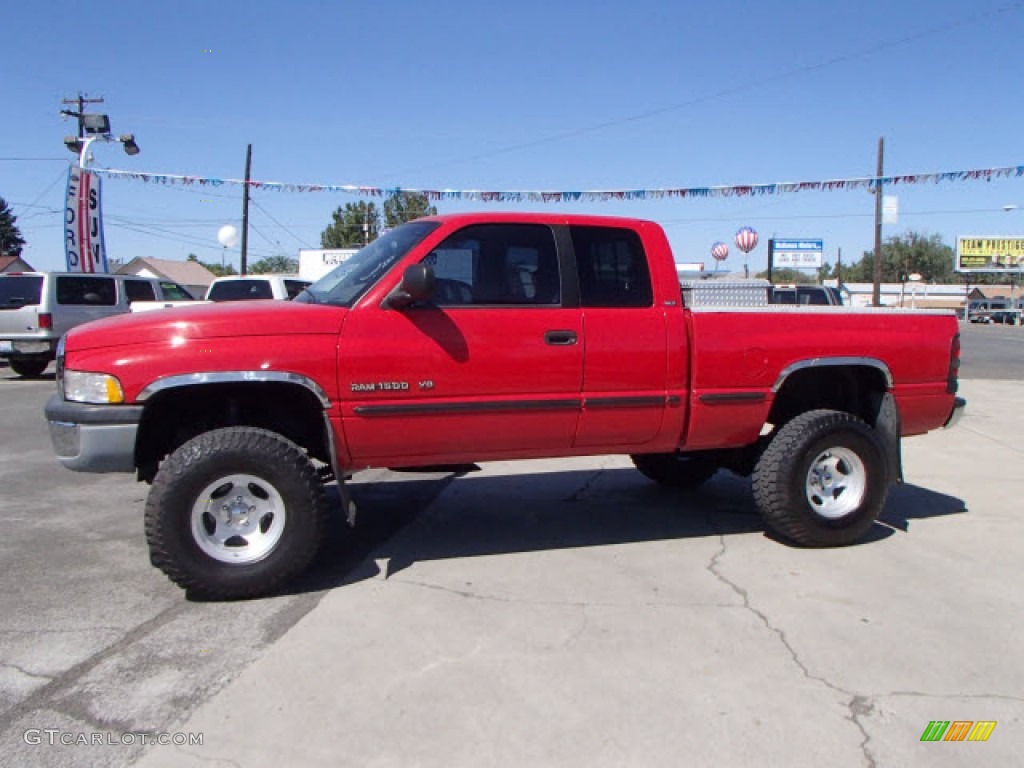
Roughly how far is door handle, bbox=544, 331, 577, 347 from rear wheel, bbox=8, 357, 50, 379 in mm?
13553

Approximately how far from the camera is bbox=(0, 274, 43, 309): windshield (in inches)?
565

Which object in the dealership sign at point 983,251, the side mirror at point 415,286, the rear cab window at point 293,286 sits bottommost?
the side mirror at point 415,286

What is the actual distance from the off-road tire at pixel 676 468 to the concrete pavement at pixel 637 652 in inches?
20.4

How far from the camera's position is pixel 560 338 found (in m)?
4.36

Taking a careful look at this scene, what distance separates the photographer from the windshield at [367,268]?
14.1ft

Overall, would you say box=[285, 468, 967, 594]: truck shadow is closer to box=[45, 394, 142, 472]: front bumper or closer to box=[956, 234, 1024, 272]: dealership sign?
box=[45, 394, 142, 472]: front bumper

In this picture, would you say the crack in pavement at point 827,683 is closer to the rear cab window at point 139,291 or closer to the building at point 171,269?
the rear cab window at point 139,291

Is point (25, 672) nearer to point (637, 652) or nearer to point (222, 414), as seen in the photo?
point (222, 414)

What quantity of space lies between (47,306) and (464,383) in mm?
12730

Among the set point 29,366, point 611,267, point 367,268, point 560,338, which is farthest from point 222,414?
point 29,366

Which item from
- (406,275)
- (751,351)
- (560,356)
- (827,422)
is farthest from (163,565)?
(827,422)

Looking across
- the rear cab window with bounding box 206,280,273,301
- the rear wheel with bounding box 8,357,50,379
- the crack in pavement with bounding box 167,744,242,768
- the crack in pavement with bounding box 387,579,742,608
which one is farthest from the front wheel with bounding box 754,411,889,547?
the rear wheel with bounding box 8,357,50,379

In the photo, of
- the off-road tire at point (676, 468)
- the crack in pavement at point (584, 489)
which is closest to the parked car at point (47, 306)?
the crack in pavement at point (584, 489)

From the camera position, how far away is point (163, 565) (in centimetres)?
390
